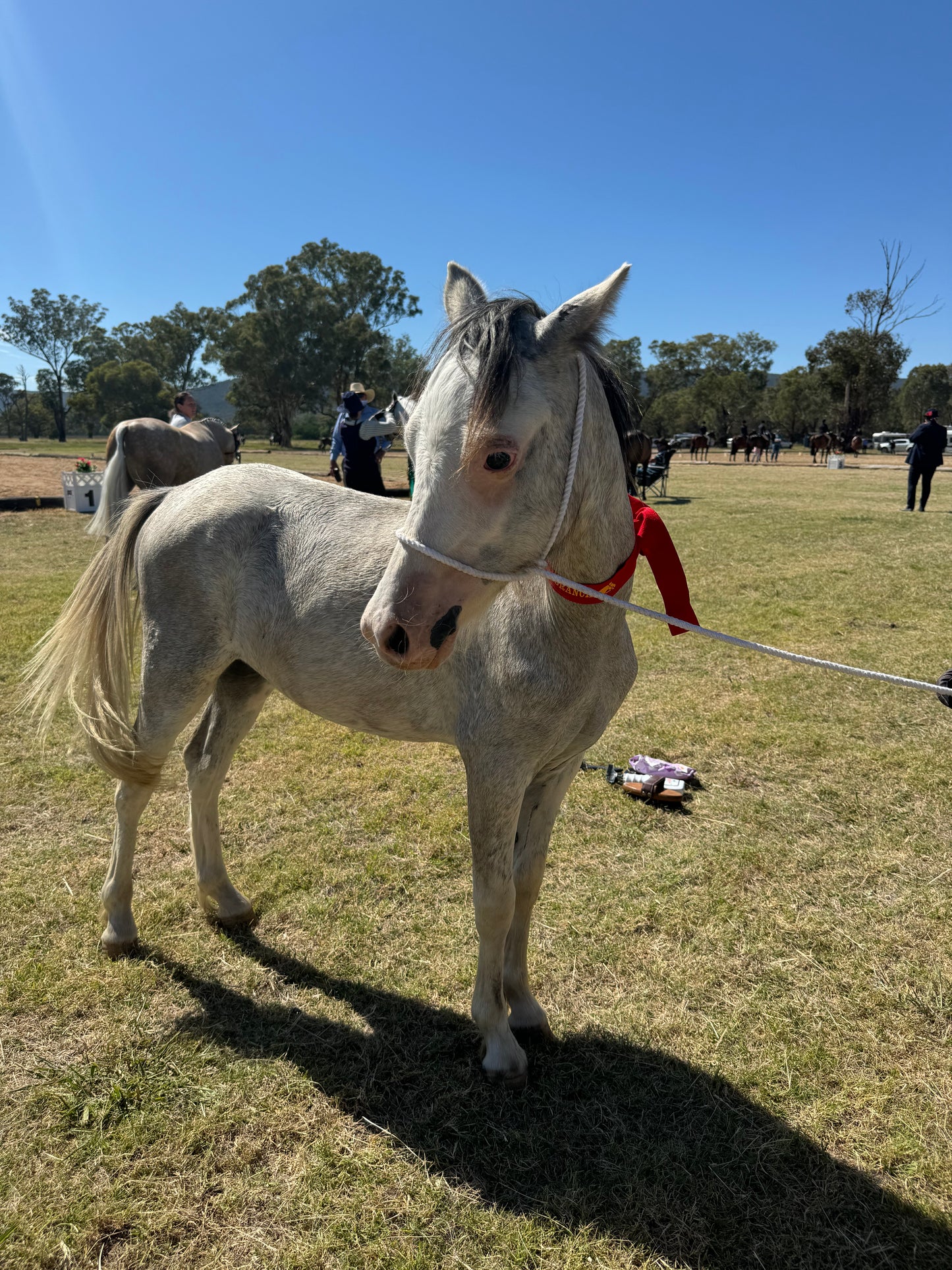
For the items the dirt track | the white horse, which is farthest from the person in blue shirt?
the dirt track

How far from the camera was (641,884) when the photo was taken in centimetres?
312

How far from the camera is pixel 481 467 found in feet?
4.60

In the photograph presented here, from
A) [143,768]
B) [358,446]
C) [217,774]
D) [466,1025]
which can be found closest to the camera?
[466,1025]

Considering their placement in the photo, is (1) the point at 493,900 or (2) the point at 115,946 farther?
(2) the point at 115,946

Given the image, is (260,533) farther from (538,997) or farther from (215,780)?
(538,997)

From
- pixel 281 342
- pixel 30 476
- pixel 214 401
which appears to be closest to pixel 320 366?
pixel 281 342

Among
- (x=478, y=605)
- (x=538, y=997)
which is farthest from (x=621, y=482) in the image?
(x=538, y=997)

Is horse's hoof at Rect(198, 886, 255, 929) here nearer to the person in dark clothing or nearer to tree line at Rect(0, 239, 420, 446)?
the person in dark clothing

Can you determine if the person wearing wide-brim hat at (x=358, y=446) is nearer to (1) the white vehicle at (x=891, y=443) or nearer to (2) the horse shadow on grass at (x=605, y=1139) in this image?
(2) the horse shadow on grass at (x=605, y=1139)

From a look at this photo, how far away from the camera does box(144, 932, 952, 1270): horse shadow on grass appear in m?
1.74

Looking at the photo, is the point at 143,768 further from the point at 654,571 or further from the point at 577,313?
the point at 577,313

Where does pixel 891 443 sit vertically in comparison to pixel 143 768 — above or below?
above

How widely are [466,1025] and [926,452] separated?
1570 cm

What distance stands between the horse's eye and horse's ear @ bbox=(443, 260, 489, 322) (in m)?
0.56
